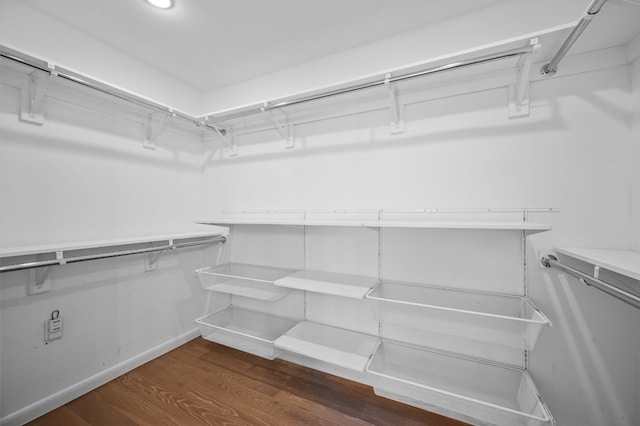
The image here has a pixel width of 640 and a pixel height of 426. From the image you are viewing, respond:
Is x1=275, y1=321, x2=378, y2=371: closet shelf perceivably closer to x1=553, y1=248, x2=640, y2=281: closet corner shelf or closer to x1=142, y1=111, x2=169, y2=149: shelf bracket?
x1=553, y1=248, x2=640, y2=281: closet corner shelf

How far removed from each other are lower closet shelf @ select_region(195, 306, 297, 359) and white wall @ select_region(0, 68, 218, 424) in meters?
0.36

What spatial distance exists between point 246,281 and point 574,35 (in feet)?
7.21

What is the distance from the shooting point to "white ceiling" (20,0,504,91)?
1.33 meters

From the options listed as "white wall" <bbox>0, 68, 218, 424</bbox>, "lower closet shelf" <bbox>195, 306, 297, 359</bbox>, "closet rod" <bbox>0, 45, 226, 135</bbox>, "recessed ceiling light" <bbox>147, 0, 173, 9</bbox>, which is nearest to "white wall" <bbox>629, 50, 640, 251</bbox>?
"lower closet shelf" <bbox>195, 306, 297, 359</bbox>

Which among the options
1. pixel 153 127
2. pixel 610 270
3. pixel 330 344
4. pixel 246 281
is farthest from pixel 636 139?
pixel 153 127

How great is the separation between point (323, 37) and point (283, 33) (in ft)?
0.80

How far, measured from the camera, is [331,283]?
1.55 meters

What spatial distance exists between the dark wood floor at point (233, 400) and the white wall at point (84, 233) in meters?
0.17

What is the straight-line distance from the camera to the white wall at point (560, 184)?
1.21 m

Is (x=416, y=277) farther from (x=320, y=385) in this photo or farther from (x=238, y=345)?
(x=238, y=345)

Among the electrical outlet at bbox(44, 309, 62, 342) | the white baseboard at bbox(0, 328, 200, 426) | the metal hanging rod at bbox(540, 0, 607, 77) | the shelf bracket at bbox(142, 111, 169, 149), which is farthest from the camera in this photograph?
the shelf bracket at bbox(142, 111, 169, 149)

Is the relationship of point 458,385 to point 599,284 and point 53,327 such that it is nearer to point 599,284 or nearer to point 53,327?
point 599,284

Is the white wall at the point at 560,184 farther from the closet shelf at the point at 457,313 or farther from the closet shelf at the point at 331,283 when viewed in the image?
the closet shelf at the point at 331,283

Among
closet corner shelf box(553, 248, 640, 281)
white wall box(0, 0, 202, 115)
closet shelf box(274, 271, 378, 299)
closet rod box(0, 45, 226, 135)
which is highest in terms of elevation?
white wall box(0, 0, 202, 115)
